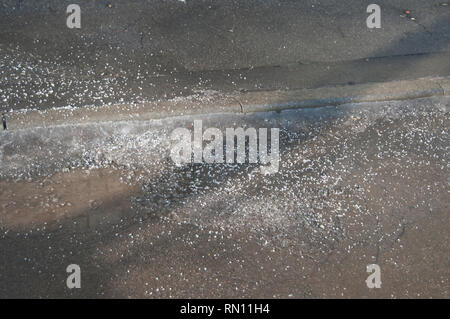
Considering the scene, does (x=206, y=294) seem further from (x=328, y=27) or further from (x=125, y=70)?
(x=328, y=27)

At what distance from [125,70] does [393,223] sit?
2.81m

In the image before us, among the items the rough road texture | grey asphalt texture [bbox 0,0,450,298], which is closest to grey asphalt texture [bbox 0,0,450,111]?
grey asphalt texture [bbox 0,0,450,298]

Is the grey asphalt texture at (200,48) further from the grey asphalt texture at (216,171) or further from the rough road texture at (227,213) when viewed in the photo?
the rough road texture at (227,213)

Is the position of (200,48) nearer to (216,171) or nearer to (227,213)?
(216,171)

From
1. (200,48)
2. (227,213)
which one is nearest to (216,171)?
(227,213)

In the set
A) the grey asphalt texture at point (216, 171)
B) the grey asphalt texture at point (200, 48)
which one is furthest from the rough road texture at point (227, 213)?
the grey asphalt texture at point (200, 48)

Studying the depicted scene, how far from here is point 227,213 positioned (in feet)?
11.5

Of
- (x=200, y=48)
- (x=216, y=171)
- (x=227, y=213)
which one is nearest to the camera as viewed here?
(x=227, y=213)

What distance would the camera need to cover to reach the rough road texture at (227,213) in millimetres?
3096

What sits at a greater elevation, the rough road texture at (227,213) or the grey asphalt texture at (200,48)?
the grey asphalt texture at (200,48)

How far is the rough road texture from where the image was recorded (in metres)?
3.10

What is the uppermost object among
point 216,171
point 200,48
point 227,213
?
point 200,48

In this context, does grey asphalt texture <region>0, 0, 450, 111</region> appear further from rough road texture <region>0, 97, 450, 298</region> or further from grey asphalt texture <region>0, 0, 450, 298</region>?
rough road texture <region>0, 97, 450, 298</region>
